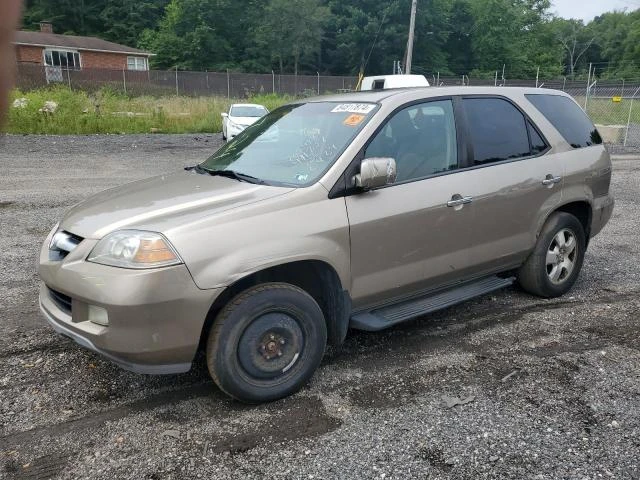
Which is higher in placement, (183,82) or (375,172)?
(183,82)

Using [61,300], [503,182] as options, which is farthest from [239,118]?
[61,300]

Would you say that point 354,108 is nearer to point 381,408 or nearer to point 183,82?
point 381,408

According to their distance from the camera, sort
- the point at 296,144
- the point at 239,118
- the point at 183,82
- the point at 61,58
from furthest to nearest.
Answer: the point at 61,58 → the point at 183,82 → the point at 239,118 → the point at 296,144

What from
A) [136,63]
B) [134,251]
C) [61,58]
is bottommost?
[134,251]

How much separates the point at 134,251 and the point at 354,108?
6.28 ft

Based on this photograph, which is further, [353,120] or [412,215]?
[353,120]

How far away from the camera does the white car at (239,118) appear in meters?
17.5

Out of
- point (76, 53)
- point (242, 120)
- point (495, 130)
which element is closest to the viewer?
point (495, 130)

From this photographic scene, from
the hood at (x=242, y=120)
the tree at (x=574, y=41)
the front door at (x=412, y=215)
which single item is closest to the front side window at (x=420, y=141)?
the front door at (x=412, y=215)

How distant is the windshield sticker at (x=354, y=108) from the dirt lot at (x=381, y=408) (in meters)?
1.73

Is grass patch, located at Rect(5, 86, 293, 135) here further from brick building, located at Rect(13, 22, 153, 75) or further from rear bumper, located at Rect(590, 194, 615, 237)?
brick building, located at Rect(13, 22, 153, 75)

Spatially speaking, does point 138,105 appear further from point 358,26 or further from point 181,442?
point 358,26

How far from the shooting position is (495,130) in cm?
444

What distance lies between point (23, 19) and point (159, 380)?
121 inches
